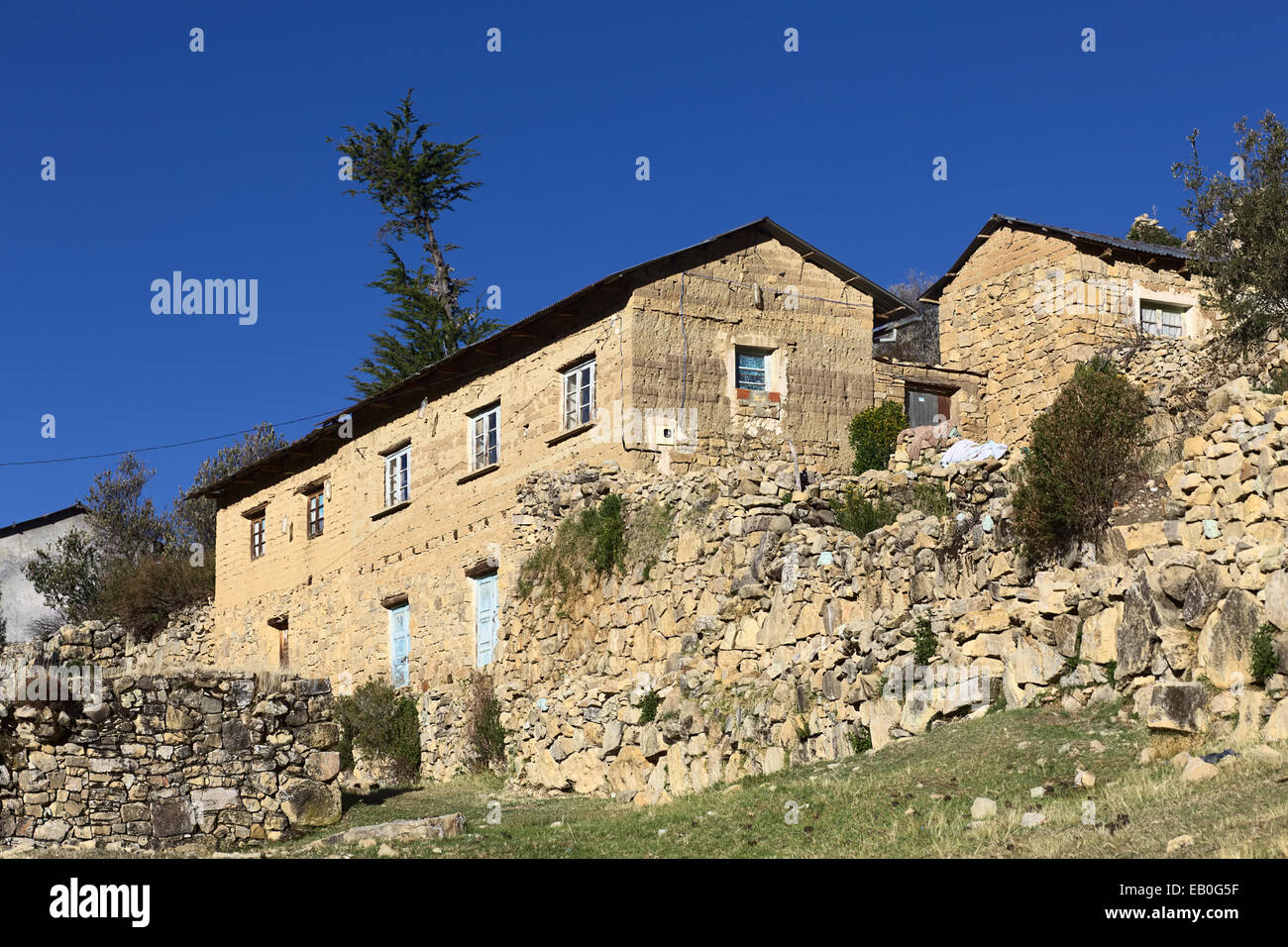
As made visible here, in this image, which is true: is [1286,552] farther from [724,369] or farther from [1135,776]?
[724,369]

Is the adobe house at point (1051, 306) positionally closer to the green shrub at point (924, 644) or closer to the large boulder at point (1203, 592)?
the green shrub at point (924, 644)

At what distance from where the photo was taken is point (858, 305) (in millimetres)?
24344

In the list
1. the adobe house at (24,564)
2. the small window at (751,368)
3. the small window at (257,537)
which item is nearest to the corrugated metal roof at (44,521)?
the adobe house at (24,564)

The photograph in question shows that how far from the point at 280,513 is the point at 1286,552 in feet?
82.9

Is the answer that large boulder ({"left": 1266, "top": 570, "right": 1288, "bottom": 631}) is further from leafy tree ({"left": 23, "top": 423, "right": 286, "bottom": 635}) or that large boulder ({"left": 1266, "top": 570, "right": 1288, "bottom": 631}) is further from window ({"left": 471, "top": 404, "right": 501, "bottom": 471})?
leafy tree ({"left": 23, "top": 423, "right": 286, "bottom": 635})

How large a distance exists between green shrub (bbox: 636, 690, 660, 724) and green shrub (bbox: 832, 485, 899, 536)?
326 cm

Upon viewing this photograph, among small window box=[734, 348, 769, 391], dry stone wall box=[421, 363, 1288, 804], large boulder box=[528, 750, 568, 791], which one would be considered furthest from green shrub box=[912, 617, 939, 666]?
small window box=[734, 348, 769, 391]

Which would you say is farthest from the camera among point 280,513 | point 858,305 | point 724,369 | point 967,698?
point 280,513

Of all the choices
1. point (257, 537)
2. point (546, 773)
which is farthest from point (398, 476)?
point (546, 773)

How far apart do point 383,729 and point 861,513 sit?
9997 millimetres

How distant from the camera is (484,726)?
71.1ft

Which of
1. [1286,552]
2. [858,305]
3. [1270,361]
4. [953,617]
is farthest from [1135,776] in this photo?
[858,305]

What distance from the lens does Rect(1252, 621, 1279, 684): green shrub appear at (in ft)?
34.6

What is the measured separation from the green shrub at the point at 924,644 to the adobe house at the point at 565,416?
269 inches
